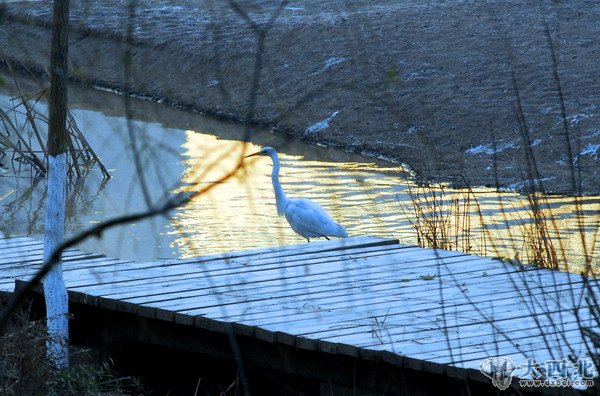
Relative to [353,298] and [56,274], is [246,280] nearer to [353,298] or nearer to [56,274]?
[353,298]

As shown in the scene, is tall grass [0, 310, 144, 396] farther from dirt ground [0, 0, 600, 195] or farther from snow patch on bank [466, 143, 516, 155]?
snow patch on bank [466, 143, 516, 155]

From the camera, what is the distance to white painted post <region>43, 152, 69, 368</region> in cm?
433

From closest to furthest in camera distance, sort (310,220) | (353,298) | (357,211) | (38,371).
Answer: (38,371), (353,298), (310,220), (357,211)

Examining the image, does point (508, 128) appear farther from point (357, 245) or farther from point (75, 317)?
point (75, 317)

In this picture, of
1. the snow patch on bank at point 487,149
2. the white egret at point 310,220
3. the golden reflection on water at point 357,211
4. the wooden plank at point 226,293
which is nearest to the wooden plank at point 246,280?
the wooden plank at point 226,293

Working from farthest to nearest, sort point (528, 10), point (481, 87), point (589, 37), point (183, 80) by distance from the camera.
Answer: point (183, 80) < point (528, 10) < point (589, 37) < point (481, 87)

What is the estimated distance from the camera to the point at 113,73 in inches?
734

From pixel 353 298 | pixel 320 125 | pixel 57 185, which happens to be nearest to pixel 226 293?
pixel 353 298

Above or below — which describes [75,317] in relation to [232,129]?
below

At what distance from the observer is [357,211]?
10250 mm

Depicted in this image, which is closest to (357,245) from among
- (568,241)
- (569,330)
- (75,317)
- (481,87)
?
(75,317)

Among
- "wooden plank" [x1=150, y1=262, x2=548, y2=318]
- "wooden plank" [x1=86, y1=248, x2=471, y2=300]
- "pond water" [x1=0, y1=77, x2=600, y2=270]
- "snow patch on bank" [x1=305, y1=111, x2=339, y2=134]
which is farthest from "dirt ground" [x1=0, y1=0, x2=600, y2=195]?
"wooden plank" [x1=150, y1=262, x2=548, y2=318]

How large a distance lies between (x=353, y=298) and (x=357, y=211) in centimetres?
527

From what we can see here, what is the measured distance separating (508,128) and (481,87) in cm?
150
